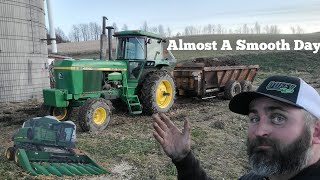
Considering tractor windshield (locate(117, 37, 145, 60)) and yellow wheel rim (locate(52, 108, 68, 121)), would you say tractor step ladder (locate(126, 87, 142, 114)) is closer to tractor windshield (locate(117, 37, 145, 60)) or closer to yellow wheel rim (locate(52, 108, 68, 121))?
tractor windshield (locate(117, 37, 145, 60))

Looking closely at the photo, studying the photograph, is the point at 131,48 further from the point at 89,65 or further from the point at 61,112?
the point at 61,112

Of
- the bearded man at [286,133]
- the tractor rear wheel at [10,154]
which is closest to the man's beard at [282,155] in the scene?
the bearded man at [286,133]

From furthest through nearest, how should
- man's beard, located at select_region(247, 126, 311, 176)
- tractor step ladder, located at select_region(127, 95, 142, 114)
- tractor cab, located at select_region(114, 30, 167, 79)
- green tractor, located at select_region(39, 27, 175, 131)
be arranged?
tractor cab, located at select_region(114, 30, 167, 79), tractor step ladder, located at select_region(127, 95, 142, 114), green tractor, located at select_region(39, 27, 175, 131), man's beard, located at select_region(247, 126, 311, 176)

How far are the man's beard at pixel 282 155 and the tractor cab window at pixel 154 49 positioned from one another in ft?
26.5

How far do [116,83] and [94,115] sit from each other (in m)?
1.67

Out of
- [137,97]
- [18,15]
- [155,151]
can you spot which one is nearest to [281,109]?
[155,151]

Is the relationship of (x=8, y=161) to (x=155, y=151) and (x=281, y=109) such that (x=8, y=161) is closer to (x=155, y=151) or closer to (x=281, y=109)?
(x=155, y=151)

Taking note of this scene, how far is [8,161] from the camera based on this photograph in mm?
5672

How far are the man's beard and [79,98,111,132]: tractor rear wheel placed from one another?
6.06m

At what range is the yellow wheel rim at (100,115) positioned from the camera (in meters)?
7.93

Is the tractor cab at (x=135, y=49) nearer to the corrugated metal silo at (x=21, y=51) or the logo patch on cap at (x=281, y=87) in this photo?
the corrugated metal silo at (x=21, y=51)

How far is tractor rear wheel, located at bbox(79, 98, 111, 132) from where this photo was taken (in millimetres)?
7602

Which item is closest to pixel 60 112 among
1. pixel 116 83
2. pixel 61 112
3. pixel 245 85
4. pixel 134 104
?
pixel 61 112

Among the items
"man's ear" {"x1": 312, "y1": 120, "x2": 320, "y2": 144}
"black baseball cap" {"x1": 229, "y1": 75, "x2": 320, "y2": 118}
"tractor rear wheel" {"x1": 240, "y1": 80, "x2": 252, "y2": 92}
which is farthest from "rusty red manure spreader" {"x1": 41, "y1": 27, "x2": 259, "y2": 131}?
"man's ear" {"x1": 312, "y1": 120, "x2": 320, "y2": 144}
